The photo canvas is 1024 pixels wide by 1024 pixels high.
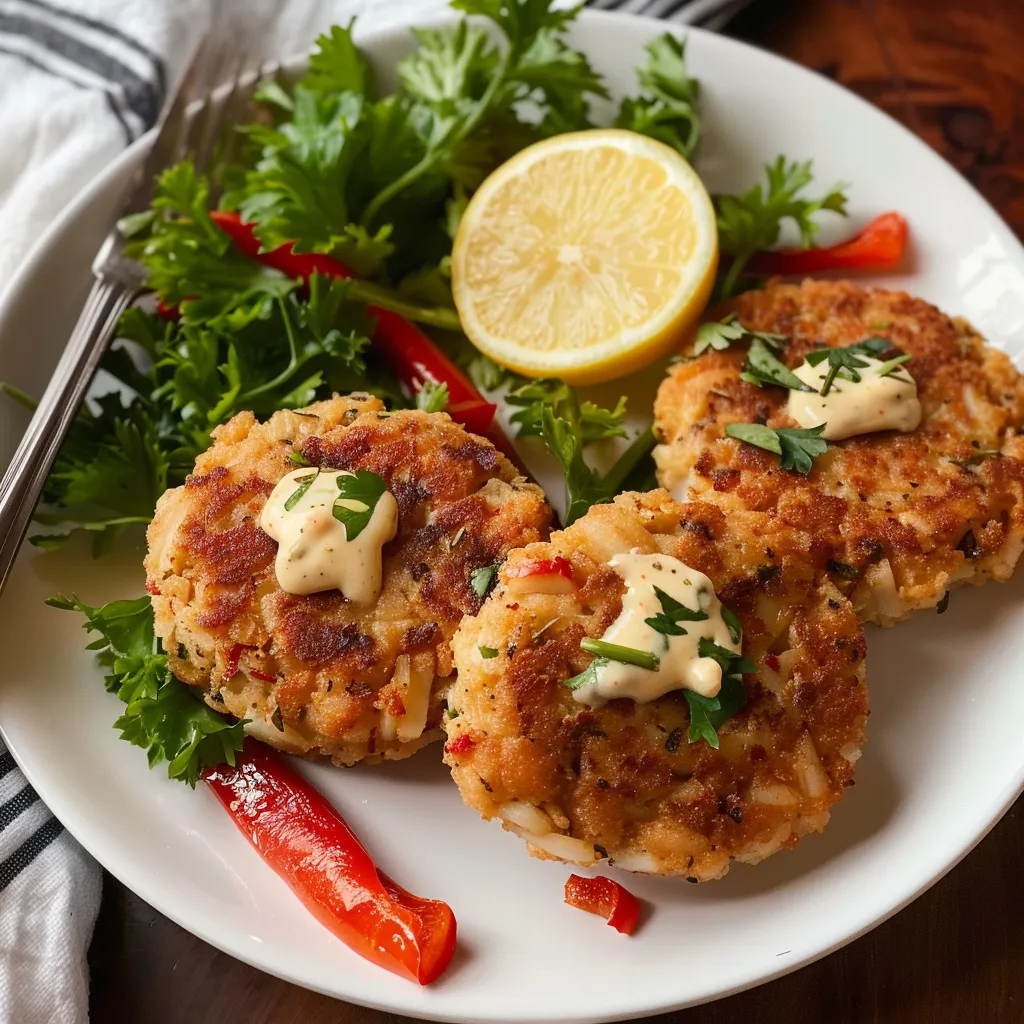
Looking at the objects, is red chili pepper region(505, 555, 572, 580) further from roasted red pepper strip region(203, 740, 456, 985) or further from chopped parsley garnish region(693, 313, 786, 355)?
chopped parsley garnish region(693, 313, 786, 355)

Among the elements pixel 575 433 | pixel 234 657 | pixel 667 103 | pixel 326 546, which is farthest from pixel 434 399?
pixel 667 103

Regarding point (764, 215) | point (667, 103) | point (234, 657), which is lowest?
point (234, 657)

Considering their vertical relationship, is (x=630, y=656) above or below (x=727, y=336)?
below

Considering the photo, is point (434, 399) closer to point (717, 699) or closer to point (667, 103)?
point (717, 699)

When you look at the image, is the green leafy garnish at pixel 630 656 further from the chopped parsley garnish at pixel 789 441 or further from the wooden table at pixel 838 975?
the wooden table at pixel 838 975

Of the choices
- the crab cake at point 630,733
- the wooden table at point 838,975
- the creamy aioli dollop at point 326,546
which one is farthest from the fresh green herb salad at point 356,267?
the wooden table at point 838,975

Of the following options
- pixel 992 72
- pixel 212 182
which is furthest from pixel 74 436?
pixel 992 72

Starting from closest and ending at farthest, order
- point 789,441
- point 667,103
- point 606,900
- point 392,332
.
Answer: point 606,900 → point 789,441 → point 392,332 → point 667,103

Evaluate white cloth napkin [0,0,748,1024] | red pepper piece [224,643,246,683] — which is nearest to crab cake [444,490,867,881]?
red pepper piece [224,643,246,683]

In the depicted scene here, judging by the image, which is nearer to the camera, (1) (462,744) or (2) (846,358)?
(1) (462,744)
